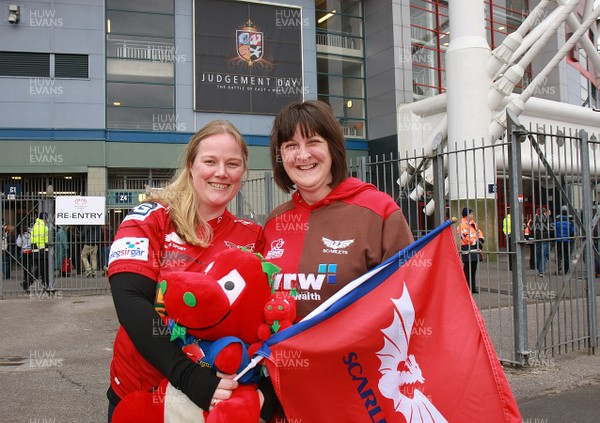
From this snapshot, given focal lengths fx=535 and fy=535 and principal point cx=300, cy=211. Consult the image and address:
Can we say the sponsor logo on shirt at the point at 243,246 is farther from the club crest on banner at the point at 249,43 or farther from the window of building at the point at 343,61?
the window of building at the point at 343,61

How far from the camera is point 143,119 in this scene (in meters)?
21.5

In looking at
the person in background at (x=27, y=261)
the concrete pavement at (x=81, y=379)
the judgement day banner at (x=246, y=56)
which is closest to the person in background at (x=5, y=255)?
the person in background at (x=27, y=261)

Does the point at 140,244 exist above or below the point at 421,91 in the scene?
below

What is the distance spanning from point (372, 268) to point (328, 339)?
1.20 ft

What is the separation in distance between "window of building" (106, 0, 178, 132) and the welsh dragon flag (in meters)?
20.6

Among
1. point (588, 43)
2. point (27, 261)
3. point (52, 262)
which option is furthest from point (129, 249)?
point (588, 43)

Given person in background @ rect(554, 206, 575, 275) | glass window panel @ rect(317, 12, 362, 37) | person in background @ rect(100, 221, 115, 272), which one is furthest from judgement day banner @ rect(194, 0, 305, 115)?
person in background @ rect(554, 206, 575, 275)

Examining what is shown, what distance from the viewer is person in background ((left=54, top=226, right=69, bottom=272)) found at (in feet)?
43.9

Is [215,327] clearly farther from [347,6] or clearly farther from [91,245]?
[347,6]

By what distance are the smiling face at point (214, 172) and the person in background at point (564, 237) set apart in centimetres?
534

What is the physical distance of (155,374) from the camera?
206cm

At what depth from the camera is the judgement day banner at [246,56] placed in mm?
21984

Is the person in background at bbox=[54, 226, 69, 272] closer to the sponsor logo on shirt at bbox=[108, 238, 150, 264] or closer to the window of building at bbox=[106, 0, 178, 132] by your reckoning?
the window of building at bbox=[106, 0, 178, 132]

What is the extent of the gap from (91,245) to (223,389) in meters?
13.0
